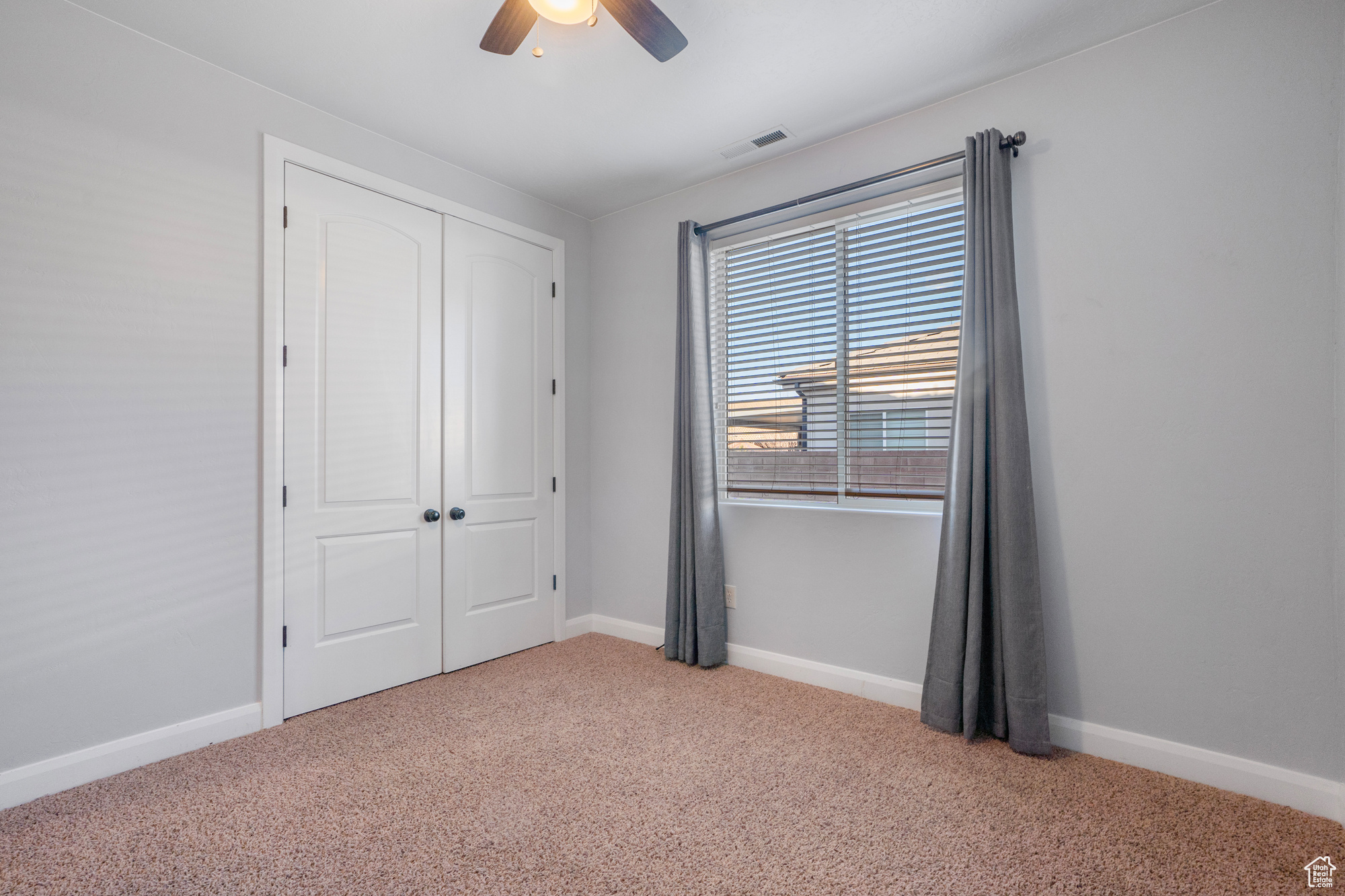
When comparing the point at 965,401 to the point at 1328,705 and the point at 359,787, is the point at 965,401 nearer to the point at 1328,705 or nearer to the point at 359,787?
the point at 1328,705

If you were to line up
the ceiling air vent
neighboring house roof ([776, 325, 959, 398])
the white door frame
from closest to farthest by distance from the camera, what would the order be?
the white door frame, neighboring house roof ([776, 325, 959, 398]), the ceiling air vent

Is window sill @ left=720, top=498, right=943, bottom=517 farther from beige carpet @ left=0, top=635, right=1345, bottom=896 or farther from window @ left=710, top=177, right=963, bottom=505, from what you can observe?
beige carpet @ left=0, top=635, right=1345, bottom=896

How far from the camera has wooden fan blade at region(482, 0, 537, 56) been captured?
171 centimetres

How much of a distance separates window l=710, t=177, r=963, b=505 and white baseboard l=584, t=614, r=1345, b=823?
793 millimetres

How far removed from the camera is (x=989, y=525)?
232 centimetres

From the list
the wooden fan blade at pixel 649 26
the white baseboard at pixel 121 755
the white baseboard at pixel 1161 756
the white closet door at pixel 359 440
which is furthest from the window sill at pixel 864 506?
the white baseboard at pixel 121 755

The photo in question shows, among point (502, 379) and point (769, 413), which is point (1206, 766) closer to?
point (769, 413)

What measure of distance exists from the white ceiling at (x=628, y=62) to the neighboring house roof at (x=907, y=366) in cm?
97

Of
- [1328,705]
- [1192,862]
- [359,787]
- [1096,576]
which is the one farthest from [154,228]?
[1328,705]

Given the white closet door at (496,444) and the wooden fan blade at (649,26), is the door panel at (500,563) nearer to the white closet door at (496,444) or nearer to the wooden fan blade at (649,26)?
the white closet door at (496,444)

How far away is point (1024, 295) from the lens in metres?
2.37

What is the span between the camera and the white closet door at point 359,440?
2576mm

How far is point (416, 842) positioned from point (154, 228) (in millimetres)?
2207

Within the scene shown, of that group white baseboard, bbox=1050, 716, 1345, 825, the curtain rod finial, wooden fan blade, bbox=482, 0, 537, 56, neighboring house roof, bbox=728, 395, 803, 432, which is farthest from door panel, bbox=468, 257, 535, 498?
white baseboard, bbox=1050, 716, 1345, 825
